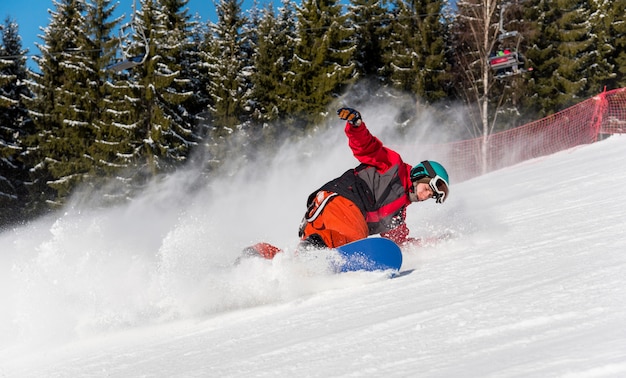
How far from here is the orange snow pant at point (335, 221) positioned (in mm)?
4453

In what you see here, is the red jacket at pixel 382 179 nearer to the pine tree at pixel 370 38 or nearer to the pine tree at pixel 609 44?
the pine tree at pixel 370 38

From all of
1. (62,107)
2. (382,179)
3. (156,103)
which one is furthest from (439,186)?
(62,107)

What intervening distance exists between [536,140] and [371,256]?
1796 centimetres

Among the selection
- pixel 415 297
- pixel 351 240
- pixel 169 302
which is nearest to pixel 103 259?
pixel 169 302

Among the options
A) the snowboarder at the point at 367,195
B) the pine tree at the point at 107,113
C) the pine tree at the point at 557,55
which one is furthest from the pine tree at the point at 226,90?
the snowboarder at the point at 367,195

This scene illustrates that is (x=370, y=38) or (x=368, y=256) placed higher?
(x=370, y=38)

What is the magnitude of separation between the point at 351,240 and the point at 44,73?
26240mm

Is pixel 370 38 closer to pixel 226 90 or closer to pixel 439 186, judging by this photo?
pixel 226 90

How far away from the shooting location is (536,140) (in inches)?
800

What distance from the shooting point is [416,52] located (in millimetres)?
28219

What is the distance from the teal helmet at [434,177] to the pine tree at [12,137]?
2168 centimetres

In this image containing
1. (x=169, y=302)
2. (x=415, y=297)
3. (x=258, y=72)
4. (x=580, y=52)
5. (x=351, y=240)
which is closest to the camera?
(x=415, y=297)

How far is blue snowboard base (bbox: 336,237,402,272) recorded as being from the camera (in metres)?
3.96

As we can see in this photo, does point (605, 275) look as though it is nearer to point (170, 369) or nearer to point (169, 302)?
point (170, 369)
